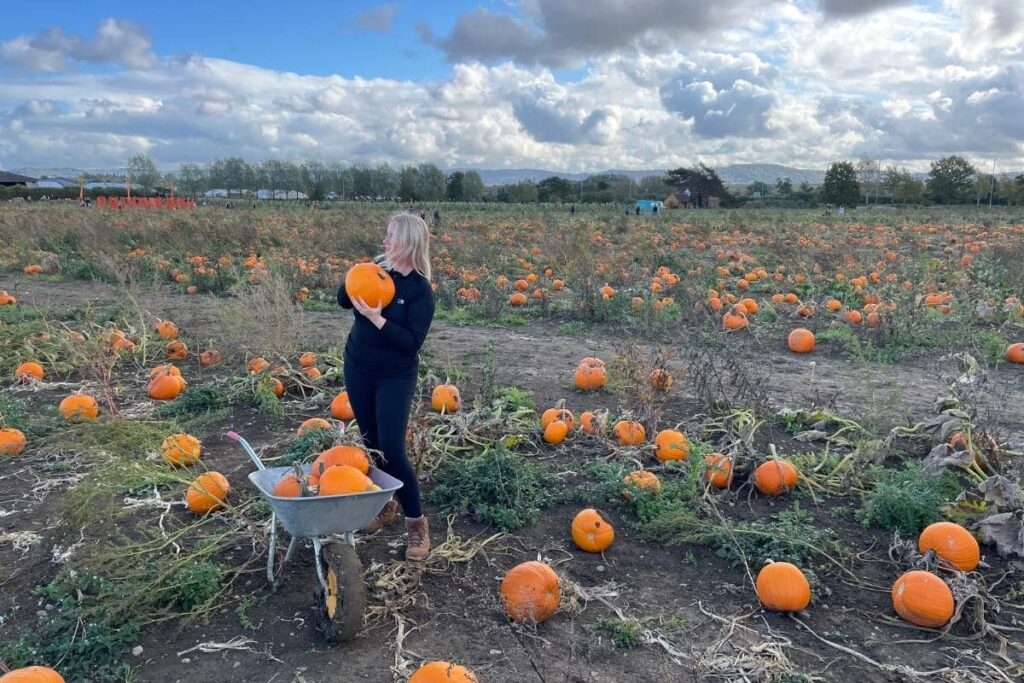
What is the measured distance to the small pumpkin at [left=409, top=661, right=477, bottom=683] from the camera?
9.31 feet

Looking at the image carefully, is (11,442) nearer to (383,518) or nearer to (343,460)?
(383,518)

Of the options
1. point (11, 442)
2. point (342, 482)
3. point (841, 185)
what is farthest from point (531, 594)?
point (841, 185)

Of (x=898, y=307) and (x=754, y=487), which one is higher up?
(x=898, y=307)

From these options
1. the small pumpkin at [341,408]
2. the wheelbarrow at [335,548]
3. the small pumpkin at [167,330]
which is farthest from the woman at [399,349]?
the small pumpkin at [167,330]

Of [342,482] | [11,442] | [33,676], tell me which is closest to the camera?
[33,676]

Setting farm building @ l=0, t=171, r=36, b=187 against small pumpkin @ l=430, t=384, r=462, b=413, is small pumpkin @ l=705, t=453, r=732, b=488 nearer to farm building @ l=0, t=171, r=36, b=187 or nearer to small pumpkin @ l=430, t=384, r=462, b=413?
small pumpkin @ l=430, t=384, r=462, b=413

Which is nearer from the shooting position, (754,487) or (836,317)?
(754,487)

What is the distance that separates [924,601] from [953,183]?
2331 inches

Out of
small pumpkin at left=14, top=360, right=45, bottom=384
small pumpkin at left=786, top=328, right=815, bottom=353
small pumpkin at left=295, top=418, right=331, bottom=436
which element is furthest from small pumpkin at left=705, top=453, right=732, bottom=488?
small pumpkin at left=14, top=360, right=45, bottom=384

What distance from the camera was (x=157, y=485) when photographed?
4871mm

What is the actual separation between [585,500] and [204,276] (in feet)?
33.7

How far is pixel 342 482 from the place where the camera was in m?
3.49

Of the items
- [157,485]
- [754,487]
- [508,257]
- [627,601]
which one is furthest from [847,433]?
[508,257]

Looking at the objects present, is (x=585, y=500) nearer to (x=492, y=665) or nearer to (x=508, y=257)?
(x=492, y=665)
